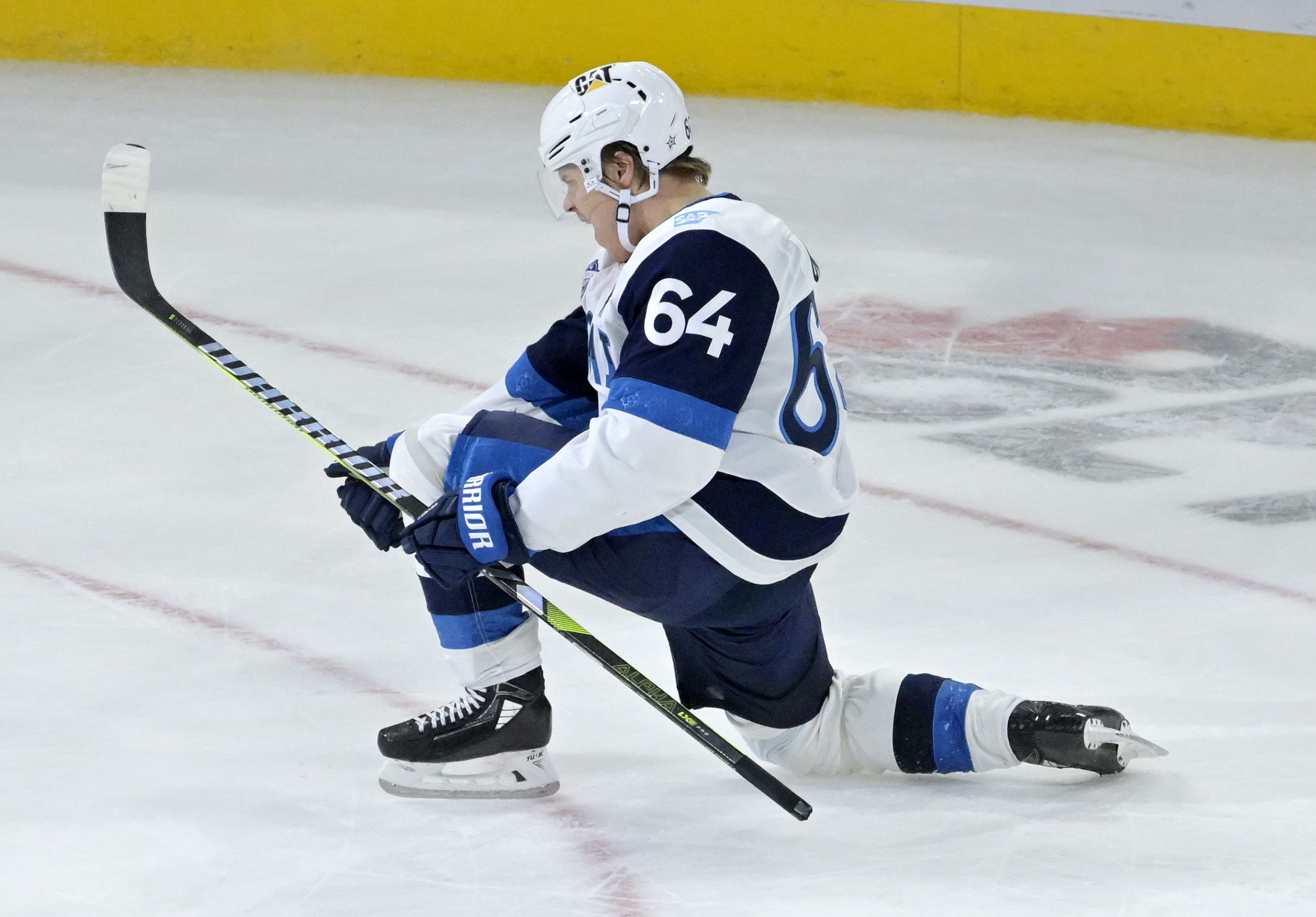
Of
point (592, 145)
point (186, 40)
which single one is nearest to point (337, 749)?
point (592, 145)

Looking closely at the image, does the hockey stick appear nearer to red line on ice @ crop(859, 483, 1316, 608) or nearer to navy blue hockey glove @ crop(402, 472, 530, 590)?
navy blue hockey glove @ crop(402, 472, 530, 590)

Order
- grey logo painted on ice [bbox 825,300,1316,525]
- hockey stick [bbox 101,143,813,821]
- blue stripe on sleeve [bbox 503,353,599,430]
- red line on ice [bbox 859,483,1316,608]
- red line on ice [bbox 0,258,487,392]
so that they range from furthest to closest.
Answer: red line on ice [bbox 0,258,487,392]
grey logo painted on ice [bbox 825,300,1316,525]
red line on ice [bbox 859,483,1316,608]
blue stripe on sleeve [bbox 503,353,599,430]
hockey stick [bbox 101,143,813,821]

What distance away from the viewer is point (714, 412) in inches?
72.3

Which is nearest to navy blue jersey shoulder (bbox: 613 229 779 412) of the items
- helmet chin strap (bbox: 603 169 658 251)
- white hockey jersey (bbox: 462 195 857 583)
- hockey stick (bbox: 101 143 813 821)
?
white hockey jersey (bbox: 462 195 857 583)

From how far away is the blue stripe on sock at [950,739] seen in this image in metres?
2.12

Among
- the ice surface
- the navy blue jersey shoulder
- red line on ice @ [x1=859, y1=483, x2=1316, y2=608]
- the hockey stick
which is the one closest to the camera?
the navy blue jersey shoulder

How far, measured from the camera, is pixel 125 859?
1913 millimetres

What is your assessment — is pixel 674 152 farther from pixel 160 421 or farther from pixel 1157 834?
pixel 160 421

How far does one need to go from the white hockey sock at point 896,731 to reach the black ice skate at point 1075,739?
2cm

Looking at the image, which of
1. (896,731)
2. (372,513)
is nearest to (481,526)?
(372,513)

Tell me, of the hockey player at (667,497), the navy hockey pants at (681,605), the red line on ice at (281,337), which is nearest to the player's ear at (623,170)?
the hockey player at (667,497)

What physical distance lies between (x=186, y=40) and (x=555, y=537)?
15.1 feet

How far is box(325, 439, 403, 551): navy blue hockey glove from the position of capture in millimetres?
2025

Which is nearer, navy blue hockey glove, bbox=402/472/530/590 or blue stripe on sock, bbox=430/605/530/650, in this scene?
navy blue hockey glove, bbox=402/472/530/590
